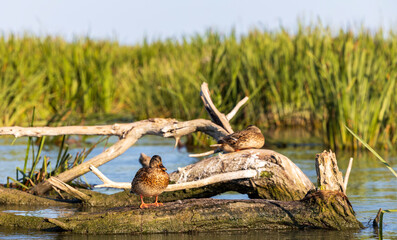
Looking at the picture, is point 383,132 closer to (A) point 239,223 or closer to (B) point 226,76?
(B) point 226,76

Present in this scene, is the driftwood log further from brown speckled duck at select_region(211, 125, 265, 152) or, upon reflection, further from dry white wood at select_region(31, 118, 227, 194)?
dry white wood at select_region(31, 118, 227, 194)

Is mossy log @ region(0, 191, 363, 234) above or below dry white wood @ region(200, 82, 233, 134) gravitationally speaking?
below

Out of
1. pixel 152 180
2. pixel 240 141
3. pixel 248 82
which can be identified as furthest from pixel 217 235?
pixel 248 82

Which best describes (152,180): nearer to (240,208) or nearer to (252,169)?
(240,208)

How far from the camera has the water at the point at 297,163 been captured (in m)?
6.04

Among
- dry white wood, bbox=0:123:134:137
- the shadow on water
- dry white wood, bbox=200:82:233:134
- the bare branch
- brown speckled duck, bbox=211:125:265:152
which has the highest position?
dry white wood, bbox=200:82:233:134

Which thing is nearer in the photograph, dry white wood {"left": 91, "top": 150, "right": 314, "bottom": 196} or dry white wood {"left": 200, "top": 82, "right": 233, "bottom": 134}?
dry white wood {"left": 91, "top": 150, "right": 314, "bottom": 196}

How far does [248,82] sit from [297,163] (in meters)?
4.28

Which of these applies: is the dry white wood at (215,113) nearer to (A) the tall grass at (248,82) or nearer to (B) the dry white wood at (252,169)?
(B) the dry white wood at (252,169)

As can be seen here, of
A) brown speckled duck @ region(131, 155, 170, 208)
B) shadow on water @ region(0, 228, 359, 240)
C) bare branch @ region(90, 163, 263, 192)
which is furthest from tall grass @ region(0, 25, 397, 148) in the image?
shadow on water @ region(0, 228, 359, 240)

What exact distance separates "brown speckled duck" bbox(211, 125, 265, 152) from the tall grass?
3.45 metres

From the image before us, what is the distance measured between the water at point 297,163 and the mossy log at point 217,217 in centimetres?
10

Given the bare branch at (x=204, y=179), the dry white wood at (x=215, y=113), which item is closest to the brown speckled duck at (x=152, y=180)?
the bare branch at (x=204, y=179)

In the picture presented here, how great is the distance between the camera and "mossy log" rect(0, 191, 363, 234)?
6.11 meters
